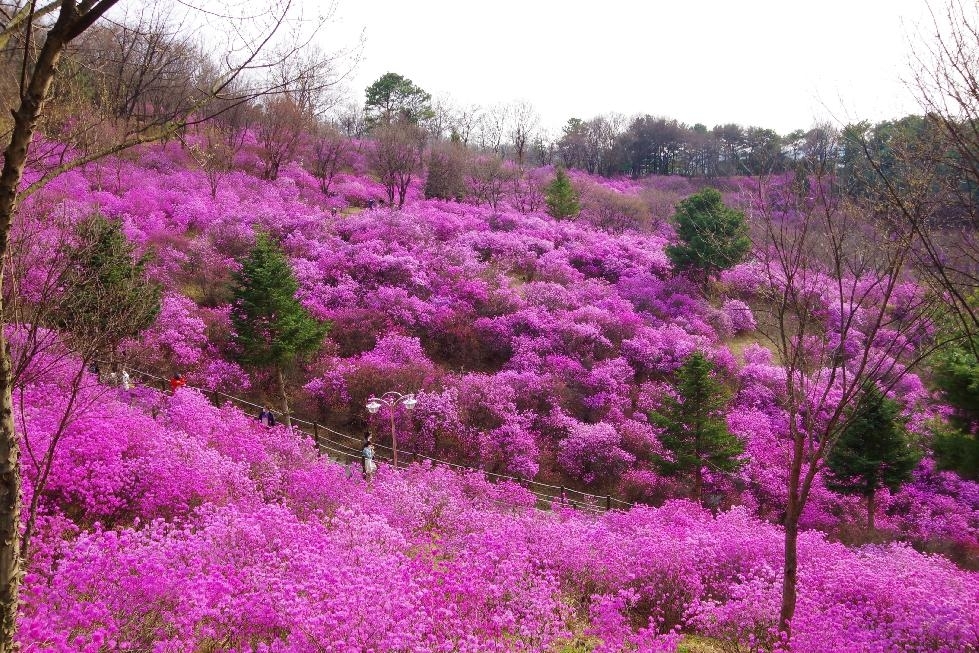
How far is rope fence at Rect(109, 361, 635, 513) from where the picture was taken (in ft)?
64.1

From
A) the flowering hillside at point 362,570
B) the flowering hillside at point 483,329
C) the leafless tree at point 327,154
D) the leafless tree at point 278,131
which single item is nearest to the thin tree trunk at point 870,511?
the flowering hillside at point 483,329

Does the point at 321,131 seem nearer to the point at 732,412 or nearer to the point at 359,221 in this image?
the point at 359,221

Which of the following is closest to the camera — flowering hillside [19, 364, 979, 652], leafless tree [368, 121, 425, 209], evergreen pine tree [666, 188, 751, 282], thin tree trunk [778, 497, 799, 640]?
flowering hillside [19, 364, 979, 652]

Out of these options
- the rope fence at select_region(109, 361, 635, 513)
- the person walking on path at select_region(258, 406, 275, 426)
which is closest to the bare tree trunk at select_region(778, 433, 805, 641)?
the rope fence at select_region(109, 361, 635, 513)

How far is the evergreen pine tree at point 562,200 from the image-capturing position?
46188 mm

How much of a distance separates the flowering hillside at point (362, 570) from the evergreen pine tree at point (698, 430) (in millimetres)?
4494

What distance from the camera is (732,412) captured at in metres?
25.7

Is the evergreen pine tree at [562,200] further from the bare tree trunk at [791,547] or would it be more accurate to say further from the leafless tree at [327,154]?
the bare tree trunk at [791,547]

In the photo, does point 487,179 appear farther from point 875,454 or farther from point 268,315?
point 875,454

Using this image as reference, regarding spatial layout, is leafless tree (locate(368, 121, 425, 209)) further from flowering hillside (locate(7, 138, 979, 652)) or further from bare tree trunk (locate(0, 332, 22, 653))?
bare tree trunk (locate(0, 332, 22, 653))

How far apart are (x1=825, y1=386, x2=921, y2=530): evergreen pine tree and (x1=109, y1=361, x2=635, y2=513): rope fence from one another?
22.1ft

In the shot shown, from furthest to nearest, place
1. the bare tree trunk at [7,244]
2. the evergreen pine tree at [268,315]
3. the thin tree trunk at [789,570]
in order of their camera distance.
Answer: the evergreen pine tree at [268,315], the thin tree trunk at [789,570], the bare tree trunk at [7,244]

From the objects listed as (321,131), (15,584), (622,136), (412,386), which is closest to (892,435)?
(412,386)

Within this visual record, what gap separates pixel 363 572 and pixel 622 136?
7229cm
